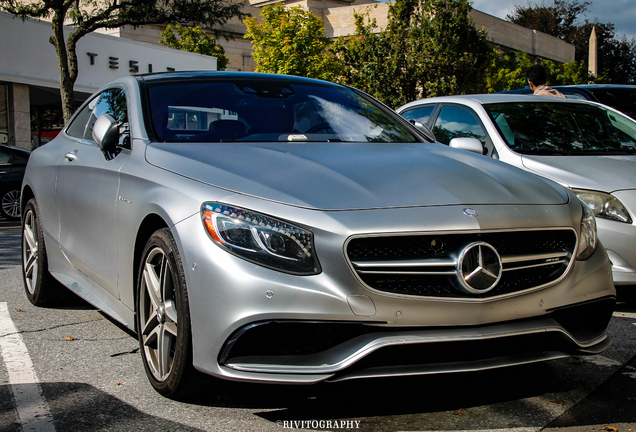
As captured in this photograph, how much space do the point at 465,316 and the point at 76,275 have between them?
2645mm

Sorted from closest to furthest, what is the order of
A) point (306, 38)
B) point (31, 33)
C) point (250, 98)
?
point (250, 98)
point (31, 33)
point (306, 38)

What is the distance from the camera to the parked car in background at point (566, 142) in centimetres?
498

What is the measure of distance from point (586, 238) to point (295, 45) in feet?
105

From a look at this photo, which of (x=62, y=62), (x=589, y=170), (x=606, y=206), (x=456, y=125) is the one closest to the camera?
(x=606, y=206)

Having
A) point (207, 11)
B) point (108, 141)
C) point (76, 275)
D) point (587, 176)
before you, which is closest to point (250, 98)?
point (108, 141)

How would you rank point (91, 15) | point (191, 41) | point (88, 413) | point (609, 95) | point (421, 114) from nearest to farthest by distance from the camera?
point (88, 413)
point (421, 114)
point (609, 95)
point (91, 15)
point (191, 41)

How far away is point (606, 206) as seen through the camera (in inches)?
198

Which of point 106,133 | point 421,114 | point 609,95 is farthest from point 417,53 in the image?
point 106,133

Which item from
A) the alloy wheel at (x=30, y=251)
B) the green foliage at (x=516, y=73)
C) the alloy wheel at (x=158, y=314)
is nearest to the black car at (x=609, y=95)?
the alloy wheel at (x=30, y=251)

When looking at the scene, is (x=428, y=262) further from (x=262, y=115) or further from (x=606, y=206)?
(x=606, y=206)

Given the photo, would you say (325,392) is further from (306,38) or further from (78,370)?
(306,38)

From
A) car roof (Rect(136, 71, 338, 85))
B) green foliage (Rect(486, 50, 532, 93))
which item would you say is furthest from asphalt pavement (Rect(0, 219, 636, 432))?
green foliage (Rect(486, 50, 532, 93))

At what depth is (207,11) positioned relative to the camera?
2414 cm

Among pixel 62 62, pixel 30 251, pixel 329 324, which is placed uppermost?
pixel 62 62
